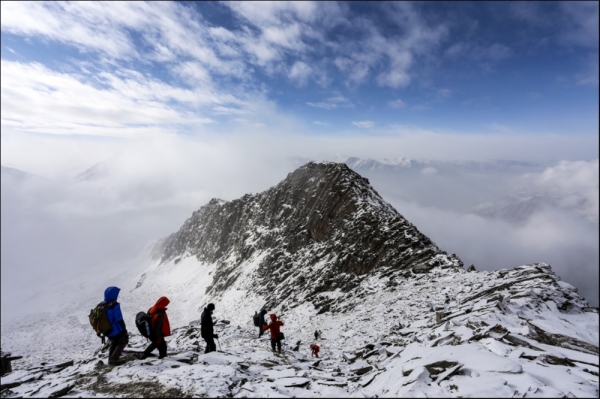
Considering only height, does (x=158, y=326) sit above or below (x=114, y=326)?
below

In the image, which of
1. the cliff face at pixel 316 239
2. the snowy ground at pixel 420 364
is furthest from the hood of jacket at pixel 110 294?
the cliff face at pixel 316 239

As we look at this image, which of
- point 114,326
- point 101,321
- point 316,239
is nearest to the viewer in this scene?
point 101,321

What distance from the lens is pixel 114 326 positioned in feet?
31.5

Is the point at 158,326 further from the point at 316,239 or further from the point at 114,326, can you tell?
the point at 316,239

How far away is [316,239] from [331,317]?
701 inches

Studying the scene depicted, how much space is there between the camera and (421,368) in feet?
24.2

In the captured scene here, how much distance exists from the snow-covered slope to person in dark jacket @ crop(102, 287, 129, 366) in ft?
2.77

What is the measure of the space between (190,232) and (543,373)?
291 ft

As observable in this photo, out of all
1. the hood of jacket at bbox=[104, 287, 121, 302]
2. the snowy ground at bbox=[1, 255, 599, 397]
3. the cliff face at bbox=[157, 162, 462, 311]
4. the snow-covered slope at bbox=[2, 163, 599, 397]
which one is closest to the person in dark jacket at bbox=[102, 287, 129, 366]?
the hood of jacket at bbox=[104, 287, 121, 302]

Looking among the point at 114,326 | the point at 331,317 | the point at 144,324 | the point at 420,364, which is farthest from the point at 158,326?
the point at 331,317

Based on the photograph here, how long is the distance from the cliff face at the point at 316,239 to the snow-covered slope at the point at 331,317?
0.25 meters

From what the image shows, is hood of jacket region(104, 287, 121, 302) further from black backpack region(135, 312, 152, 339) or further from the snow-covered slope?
the snow-covered slope

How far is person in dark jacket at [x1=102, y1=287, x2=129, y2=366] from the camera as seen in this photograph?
957 centimetres

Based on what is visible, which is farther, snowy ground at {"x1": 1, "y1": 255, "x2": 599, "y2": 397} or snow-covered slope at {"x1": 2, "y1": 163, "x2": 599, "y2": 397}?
snow-covered slope at {"x1": 2, "y1": 163, "x2": 599, "y2": 397}
